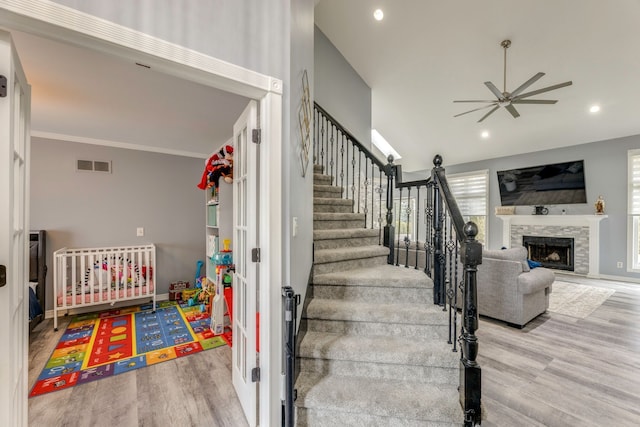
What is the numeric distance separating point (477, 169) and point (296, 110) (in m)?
7.52

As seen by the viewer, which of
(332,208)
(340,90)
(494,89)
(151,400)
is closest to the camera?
(151,400)

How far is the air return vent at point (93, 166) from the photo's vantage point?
3.80 meters

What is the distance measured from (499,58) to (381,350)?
5.04 meters

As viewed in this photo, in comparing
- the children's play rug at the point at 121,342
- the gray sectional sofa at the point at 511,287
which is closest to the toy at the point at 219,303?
the children's play rug at the point at 121,342

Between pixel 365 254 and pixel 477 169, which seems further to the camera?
pixel 477 169

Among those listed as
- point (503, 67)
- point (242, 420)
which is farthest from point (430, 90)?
point (242, 420)

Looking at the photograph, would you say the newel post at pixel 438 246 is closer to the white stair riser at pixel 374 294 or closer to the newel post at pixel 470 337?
the white stair riser at pixel 374 294

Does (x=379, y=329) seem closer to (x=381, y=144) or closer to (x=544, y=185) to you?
(x=381, y=144)

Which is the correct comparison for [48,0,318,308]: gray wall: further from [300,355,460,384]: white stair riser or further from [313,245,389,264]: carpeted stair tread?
[300,355,460,384]: white stair riser

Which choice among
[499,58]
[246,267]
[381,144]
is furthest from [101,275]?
[381,144]

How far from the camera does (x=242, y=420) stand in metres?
1.81

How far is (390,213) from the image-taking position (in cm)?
291

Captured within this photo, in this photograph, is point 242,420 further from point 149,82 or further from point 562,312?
point 562,312

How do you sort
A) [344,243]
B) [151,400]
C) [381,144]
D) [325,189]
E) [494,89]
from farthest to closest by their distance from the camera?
[381,144] → [494,89] → [325,189] → [344,243] → [151,400]
